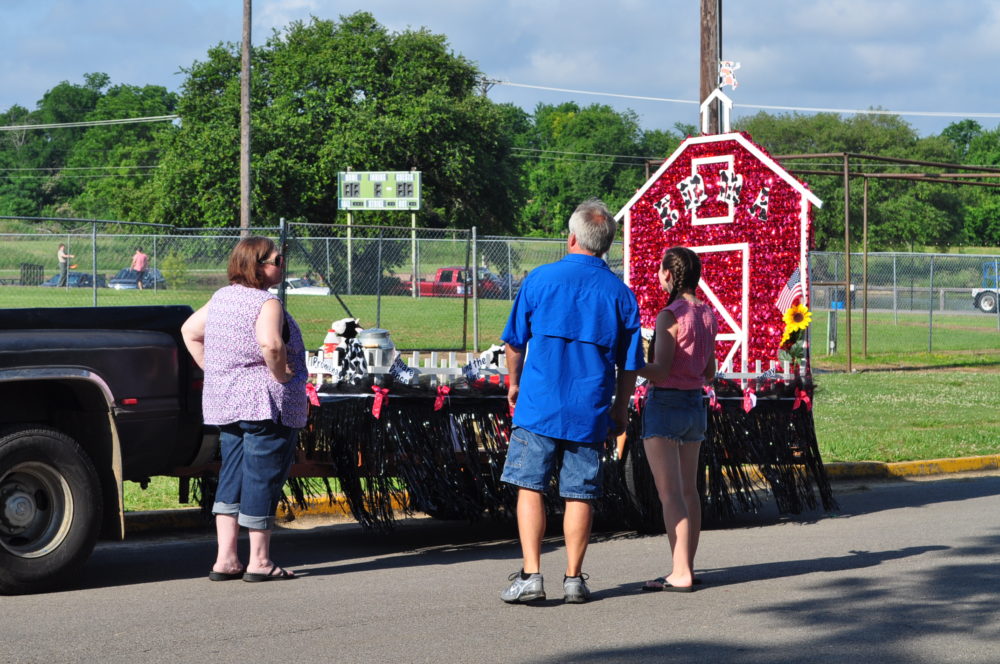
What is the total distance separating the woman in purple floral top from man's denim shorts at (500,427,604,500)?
1.25 meters

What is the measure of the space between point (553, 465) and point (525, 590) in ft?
1.94

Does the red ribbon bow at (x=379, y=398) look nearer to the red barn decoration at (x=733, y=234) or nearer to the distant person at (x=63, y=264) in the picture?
the red barn decoration at (x=733, y=234)

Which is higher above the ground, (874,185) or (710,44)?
(874,185)

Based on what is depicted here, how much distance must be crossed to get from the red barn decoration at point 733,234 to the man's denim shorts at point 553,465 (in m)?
4.15

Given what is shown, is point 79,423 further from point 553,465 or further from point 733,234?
point 733,234

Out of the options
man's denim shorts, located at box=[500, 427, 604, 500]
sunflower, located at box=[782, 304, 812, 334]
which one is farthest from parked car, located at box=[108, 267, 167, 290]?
man's denim shorts, located at box=[500, 427, 604, 500]

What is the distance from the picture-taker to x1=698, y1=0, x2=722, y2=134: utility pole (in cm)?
1334

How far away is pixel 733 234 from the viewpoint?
10875mm

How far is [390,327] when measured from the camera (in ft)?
72.9

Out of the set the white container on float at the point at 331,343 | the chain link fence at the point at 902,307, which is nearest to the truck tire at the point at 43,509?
the white container on float at the point at 331,343

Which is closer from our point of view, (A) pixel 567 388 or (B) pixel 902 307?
(A) pixel 567 388

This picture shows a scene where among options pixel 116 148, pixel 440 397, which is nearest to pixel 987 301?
pixel 440 397

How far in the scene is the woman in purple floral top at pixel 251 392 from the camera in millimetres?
6465

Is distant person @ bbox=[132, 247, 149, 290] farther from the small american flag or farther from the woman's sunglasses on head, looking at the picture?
the woman's sunglasses on head
